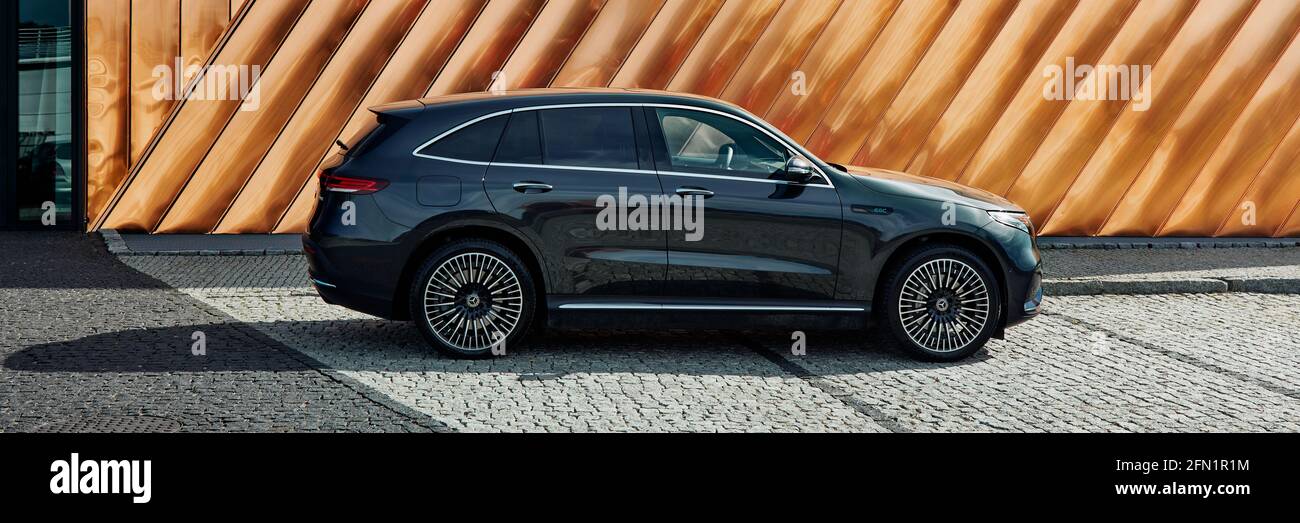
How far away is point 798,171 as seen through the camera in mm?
8148

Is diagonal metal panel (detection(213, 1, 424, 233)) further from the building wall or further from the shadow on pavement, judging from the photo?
the shadow on pavement

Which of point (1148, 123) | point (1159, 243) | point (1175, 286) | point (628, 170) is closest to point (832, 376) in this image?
point (628, 170)

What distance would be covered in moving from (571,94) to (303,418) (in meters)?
2.77

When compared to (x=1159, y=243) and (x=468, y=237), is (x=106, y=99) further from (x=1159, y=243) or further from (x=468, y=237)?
(x=1159, y=243)

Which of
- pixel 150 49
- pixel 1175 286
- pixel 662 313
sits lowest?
pixel 662 313

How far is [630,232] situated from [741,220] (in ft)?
2.13

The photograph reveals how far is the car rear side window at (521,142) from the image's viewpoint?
8219mm

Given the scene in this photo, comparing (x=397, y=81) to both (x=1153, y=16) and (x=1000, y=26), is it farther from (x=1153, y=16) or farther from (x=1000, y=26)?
(x=1153, y=16)

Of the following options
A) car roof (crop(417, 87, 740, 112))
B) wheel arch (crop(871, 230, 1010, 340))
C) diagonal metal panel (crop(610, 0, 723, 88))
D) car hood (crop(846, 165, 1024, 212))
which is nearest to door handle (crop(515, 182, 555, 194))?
car roof (crop(417, 87, 740, 112))

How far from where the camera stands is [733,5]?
13.1 metres

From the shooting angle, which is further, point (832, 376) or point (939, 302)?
point (939, 302)

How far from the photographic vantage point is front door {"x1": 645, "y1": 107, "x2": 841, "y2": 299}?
8.16 metres

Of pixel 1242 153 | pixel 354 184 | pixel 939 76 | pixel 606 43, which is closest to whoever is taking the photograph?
pixel 354 184

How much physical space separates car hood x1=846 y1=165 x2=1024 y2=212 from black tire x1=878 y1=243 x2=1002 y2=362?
1.01ft
